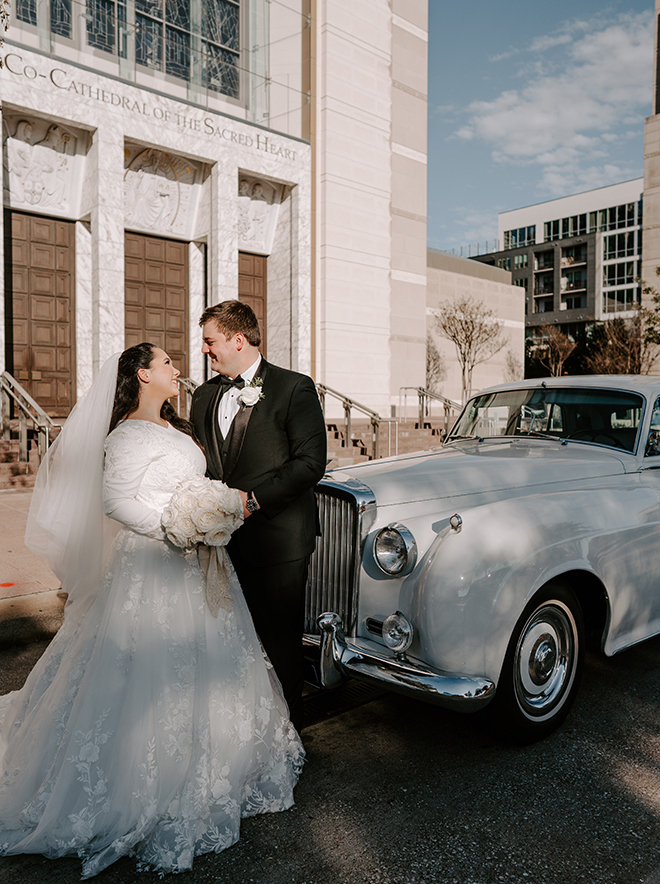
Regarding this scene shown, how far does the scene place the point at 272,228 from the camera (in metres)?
17.0

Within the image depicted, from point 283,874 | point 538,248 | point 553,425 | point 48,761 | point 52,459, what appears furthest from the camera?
point 538,248

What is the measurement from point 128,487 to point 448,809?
1.86 m

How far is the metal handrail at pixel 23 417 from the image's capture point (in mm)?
9894

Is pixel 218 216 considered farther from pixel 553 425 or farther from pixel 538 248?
pixel 538 248

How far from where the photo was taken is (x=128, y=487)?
2736mm

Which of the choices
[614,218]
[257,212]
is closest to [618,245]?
[614,218]

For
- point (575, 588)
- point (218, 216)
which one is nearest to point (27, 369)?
point (218, 216)

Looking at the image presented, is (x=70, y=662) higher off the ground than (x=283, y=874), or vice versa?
(x=70, y=662)

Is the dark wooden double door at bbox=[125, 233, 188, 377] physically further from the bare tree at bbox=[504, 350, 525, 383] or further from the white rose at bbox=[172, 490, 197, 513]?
the bare tree at bbox=[504, 350, 525, 383]

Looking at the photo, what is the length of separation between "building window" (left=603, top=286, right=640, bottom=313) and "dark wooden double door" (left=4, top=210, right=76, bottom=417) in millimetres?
58719

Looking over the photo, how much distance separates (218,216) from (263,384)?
41.6 feet

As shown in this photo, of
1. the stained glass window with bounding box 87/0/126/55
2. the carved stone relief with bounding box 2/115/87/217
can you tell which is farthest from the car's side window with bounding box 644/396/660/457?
the stained glass window with bounding box 87/0/126/55

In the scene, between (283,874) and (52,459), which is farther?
(52,459)

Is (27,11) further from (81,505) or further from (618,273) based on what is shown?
(618,273)
